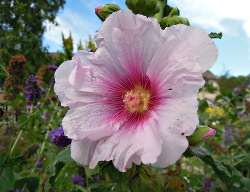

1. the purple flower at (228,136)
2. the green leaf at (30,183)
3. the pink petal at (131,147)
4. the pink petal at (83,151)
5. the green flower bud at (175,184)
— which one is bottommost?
the green leaf at (30,183)

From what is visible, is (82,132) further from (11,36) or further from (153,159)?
(11,36)

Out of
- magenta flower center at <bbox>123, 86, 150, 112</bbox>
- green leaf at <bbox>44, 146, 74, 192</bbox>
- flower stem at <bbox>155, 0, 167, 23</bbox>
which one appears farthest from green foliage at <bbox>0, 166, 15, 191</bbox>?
flower stem at <bbox>155, 0, 167, 23</bbox>

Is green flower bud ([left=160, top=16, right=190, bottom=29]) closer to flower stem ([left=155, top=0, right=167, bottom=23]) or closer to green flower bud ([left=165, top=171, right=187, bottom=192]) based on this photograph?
flower stem ([left=155, top=0, right=167, bottom=23])

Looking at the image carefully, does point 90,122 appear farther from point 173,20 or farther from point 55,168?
point 173,20

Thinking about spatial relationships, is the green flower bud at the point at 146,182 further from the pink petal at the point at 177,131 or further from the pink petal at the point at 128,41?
the pink petal at the point at 128,41

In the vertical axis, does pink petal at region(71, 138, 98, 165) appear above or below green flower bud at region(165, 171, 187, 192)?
above

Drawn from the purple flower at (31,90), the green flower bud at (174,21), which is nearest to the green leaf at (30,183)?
the purple flower at (31,90)
